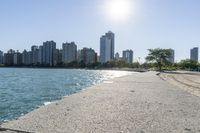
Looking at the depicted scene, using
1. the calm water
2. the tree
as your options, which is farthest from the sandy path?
the tree

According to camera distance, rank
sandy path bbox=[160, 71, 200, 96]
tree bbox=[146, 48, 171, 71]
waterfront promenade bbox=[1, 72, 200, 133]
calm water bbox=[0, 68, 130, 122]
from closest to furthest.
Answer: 1. waterfront promenade bbox=[1, 72, 200, 133]
2. calm water bbox=[0, 68, 130, 122]
3. sandy path bbox=[160, 71, 200, 96]
4. tree bbox=[146, 48, 171, 71]

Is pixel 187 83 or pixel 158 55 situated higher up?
pixel 158 55

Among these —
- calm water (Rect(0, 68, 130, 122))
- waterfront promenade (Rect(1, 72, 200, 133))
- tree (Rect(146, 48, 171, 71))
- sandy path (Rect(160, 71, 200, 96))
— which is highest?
tree (Rect(146, 48, 171, 71))

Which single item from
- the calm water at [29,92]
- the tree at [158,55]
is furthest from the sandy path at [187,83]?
the tree at [158,55]

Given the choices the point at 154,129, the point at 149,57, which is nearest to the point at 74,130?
the point at 154,129

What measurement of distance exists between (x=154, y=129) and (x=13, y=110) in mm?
10640

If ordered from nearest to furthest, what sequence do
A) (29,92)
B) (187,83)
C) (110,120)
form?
(110,120), (29,92), (187,83)

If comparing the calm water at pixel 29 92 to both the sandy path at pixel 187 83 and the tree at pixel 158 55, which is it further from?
the tree at pixel 158 55

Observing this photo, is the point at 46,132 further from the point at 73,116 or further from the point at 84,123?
the point at 73,116

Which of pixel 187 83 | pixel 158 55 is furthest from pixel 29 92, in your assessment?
pixel 158 55

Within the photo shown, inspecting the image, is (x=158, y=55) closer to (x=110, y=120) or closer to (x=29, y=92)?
(x=29, y=92)

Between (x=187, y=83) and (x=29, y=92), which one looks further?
(x=187, y=83)

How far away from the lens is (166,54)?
13200cm

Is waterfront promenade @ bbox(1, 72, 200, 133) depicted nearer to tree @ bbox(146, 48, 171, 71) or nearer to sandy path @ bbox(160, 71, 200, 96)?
sandy path @ bbox(160, 71, 200, 96)
